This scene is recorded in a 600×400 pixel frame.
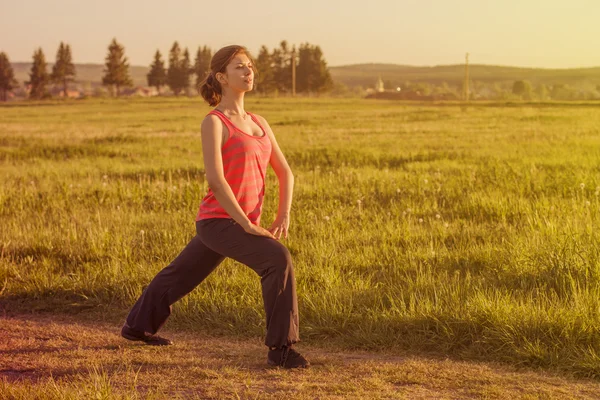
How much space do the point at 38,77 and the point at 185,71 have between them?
84.1 ft

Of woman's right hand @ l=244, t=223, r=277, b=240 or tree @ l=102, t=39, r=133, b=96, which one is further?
tree @ l=102, t=39, r=133, b=96

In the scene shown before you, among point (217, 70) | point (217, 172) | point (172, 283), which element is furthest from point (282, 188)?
point (172, 283)

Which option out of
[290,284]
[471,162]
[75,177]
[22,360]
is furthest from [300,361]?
[471,162]

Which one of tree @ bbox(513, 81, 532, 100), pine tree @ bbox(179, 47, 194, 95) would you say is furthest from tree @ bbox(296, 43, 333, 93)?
tree @ bbox(513, 81, 532, 100)

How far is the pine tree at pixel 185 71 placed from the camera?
13712 cm

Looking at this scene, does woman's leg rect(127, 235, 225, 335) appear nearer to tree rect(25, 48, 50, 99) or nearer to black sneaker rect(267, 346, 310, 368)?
black sneaker rect(267, 346, 310, 368)

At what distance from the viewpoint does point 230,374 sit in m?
5.04

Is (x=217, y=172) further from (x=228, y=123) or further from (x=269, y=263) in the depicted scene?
(x=269, y=263)

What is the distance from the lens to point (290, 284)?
16.3 feet

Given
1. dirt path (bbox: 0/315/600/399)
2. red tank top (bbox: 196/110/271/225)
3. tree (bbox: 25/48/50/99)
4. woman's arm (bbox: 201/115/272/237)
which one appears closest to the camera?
dirt path (bbox: 0/315/600/399)

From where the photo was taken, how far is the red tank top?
4.87 m

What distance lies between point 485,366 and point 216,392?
1905mm

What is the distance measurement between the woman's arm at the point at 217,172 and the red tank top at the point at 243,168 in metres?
0.08

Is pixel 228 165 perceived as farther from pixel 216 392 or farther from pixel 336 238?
pixel 336 238
